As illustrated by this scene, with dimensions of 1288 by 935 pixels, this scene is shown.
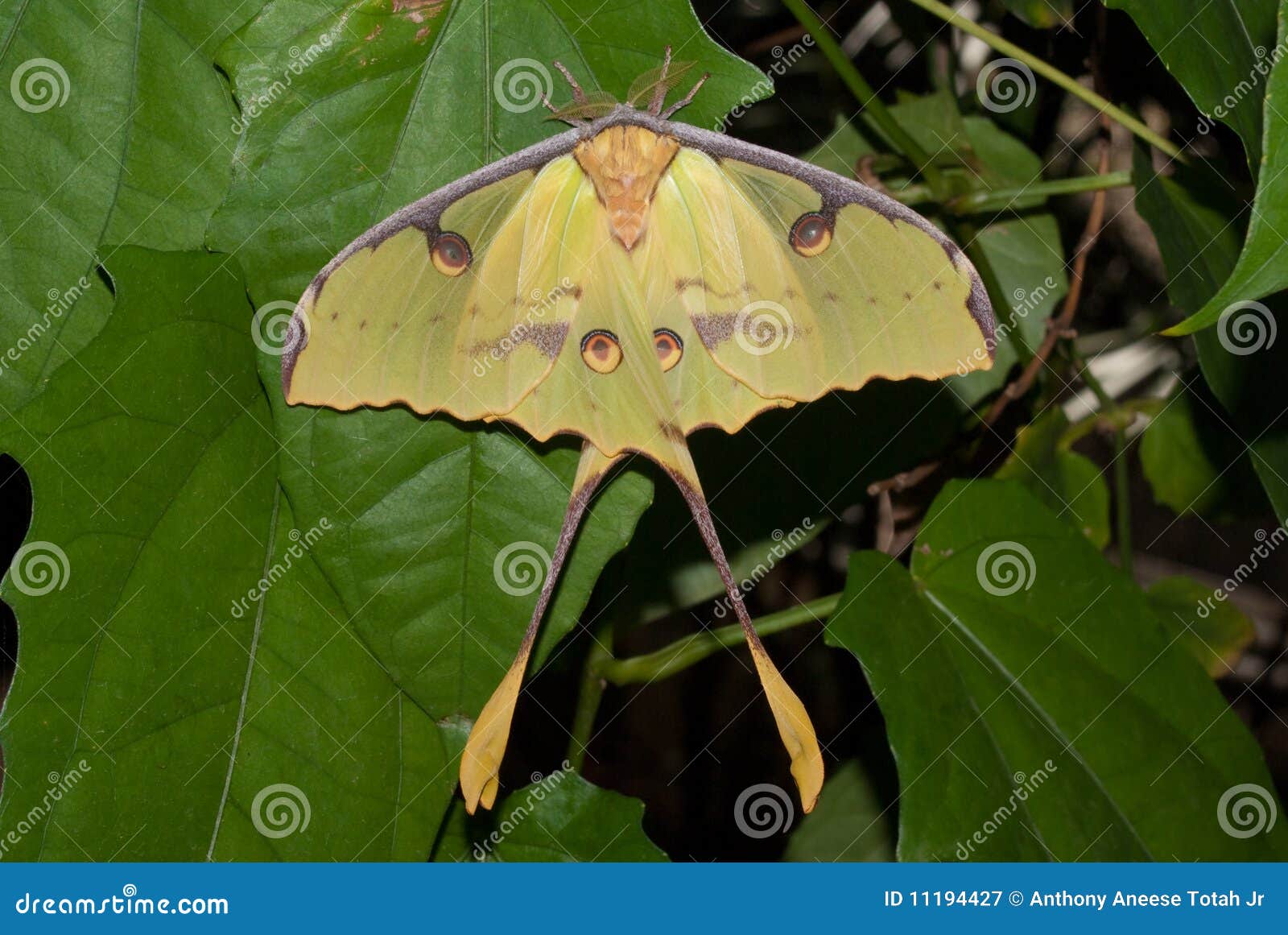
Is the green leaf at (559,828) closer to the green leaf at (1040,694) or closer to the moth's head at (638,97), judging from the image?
the green leaf at (1040,694)

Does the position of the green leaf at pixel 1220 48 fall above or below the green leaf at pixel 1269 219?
above

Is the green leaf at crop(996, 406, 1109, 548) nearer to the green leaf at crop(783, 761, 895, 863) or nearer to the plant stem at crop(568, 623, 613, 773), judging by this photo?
the green leaf at crop(783, 761, 895, 863)

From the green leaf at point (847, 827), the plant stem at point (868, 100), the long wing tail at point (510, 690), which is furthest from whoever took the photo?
the green leaf at point (847, 827)

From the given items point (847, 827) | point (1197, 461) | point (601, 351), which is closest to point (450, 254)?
point (601, 351)

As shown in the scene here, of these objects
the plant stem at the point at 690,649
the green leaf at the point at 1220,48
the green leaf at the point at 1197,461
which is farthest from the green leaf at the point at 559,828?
the green leaf at the point at 1197,461

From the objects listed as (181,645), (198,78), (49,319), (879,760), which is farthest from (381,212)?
(879,760)

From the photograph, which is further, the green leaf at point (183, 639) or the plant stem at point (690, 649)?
the plant stem at point (690, 649)

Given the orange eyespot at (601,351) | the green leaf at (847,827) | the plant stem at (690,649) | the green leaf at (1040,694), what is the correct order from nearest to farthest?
the orange eyespot at (601,351) → the green leaf at (1040,694) → the plant stem at (690,649) → the green leaf at (847,827)
